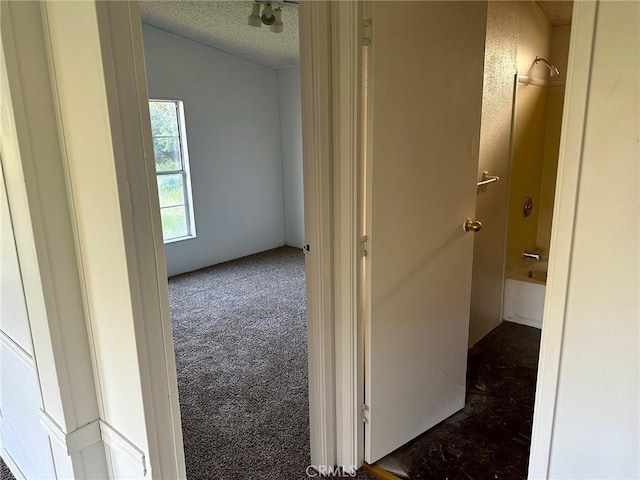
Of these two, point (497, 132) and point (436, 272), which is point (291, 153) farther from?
point (436, 272)

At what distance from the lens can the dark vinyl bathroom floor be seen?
5.99 feet

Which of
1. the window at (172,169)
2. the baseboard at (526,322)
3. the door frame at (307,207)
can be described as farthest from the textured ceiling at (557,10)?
the window at (172,169)

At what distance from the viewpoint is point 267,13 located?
3.09 m

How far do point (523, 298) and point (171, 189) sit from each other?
335cm

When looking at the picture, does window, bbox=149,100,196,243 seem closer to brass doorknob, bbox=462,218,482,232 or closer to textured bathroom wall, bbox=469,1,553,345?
textured bathroom wall, bbox=469,1,553,345

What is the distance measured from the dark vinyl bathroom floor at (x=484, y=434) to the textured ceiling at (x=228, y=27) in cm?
279

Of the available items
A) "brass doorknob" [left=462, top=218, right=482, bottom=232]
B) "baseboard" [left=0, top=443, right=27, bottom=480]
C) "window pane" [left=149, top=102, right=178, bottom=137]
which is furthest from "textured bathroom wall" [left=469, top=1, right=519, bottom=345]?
"window pane" [left=149, top=102, right=178, bottom=137]

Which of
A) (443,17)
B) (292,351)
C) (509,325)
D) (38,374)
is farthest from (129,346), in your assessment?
(509,325)

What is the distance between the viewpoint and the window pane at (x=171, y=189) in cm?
446

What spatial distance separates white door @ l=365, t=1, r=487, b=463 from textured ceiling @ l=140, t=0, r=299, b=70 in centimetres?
193

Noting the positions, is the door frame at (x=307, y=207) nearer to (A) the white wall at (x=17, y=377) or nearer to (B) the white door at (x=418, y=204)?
(B) the white door at (x=418, y=204)

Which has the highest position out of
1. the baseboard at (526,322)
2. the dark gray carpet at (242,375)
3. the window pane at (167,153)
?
the window pane at (167,153)

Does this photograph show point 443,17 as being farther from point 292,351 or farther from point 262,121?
point 262,121

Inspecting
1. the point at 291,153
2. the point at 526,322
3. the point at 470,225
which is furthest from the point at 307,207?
the point at 291,153
